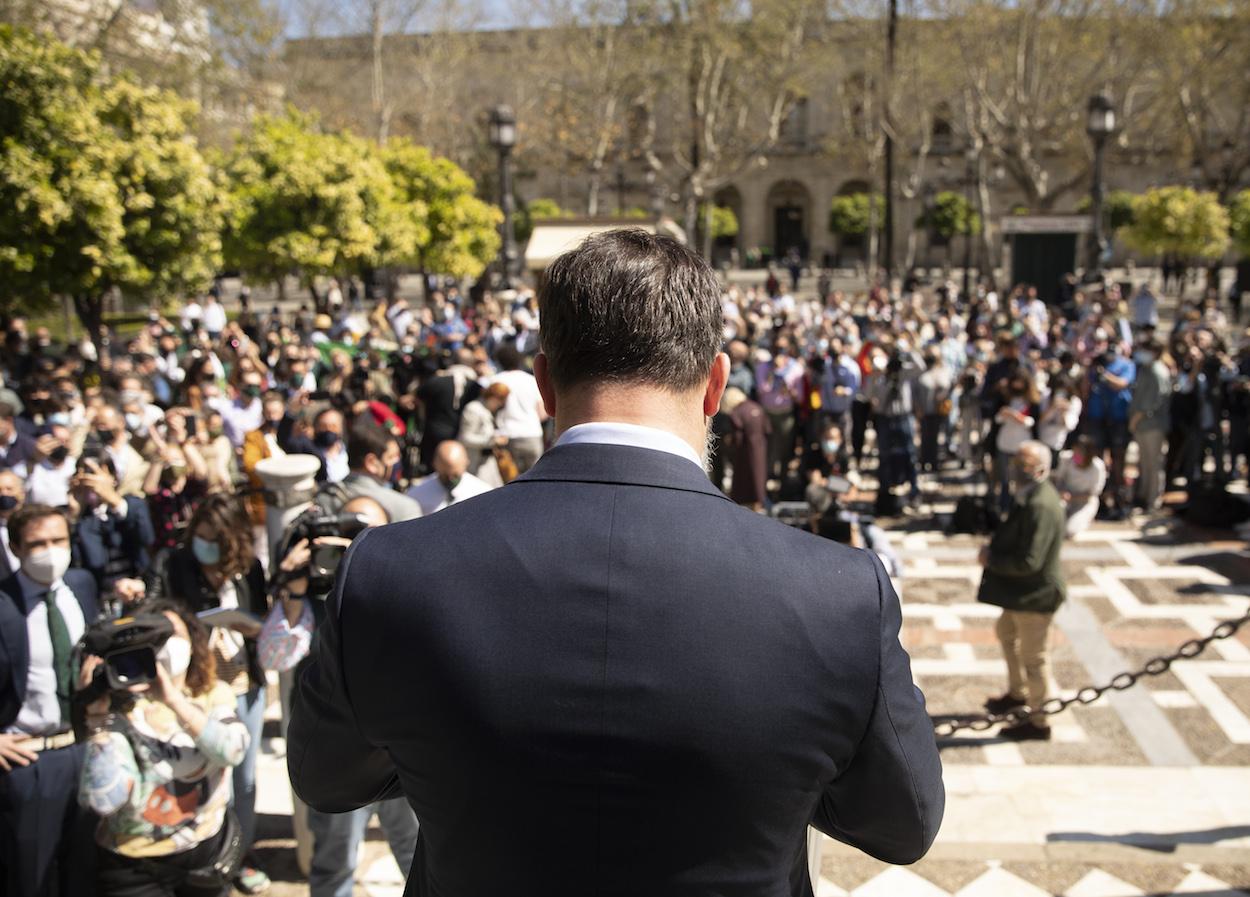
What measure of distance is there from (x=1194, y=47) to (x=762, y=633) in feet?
114

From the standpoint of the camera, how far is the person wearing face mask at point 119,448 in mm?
7062

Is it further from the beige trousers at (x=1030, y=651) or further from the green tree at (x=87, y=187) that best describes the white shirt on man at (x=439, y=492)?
the green tree at (x=87, y=187)

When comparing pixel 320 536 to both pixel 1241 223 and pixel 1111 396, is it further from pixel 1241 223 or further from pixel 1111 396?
pixel 1241 223

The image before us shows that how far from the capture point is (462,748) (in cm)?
125

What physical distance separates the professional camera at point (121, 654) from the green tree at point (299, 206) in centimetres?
1703

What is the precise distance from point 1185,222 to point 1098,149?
8.75 metres

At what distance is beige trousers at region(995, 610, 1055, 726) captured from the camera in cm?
602

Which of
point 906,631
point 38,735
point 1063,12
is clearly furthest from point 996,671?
point 1063,12

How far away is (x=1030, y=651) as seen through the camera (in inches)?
240

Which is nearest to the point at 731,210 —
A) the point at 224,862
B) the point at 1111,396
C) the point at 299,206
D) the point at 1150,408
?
the point at 299,206

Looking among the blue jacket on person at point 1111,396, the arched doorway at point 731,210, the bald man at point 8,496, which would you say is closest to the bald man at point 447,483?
the bald man at point 8,496

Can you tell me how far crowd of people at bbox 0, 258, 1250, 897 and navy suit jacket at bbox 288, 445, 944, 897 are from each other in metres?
0.35

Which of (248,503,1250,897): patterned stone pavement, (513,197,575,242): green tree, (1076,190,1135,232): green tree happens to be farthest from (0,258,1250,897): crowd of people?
(1076,190,1135,232): green tree

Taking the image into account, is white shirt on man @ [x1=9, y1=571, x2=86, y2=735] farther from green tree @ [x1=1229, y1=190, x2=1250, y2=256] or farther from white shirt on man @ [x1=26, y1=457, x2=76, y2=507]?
green tree @ [x1=1229, y1=190, x2=1250, y2=256]
